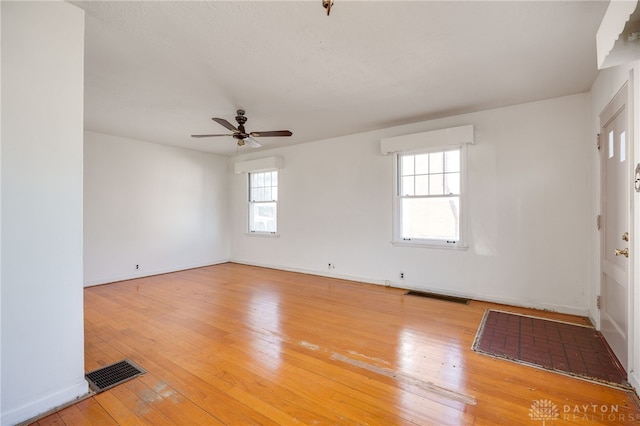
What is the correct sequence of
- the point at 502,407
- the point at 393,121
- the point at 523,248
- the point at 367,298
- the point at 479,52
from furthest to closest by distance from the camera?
the point at 393,121, the point at 367,298, the point at 523,248, the point at 479,52, the point at 502,407

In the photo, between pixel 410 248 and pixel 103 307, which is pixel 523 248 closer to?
pixel 410 248

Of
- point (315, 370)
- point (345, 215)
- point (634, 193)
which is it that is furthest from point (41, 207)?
point (345, 215)

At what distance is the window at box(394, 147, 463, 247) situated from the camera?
13.7 ft

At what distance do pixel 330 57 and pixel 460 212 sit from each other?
281 cm

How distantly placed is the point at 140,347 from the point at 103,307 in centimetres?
162

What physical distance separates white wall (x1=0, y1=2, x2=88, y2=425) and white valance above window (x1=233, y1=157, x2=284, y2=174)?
4131 mm

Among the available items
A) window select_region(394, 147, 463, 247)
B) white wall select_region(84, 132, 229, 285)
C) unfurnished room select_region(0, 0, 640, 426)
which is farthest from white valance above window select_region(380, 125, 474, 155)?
white wall select_region(84, 132, 229, 285)

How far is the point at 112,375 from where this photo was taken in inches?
85.2

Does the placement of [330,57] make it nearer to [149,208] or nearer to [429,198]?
[429,198]

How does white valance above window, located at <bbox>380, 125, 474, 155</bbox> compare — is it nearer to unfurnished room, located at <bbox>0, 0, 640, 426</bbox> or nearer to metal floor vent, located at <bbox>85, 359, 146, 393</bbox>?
unfurnished room, located at <bbox>0, 0, 640, 426</bbox>

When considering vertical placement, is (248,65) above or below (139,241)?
above

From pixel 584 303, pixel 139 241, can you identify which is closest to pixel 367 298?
pixel 584 303

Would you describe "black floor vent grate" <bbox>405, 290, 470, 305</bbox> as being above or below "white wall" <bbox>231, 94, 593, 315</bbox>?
below

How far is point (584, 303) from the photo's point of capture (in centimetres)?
333
